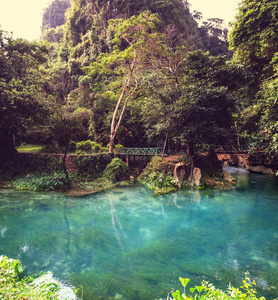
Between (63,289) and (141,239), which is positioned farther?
(141,239)

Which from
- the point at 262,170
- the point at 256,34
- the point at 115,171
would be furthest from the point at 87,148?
the point at 262,170

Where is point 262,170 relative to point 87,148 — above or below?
below

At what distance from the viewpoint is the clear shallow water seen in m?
4.67

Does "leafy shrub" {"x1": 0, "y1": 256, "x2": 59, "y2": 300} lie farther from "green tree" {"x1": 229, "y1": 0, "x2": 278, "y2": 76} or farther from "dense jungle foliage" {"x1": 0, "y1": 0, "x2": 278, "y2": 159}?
"green tree" {"x1": 229, "y1": 0, "x2": 278, "y2": 76}

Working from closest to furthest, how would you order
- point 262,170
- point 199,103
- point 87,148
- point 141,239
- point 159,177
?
point 141,239
point 199,103
point 159,177
point 87,148
point 262,170

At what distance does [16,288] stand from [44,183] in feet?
29.5

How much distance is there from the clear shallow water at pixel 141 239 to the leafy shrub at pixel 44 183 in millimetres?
913

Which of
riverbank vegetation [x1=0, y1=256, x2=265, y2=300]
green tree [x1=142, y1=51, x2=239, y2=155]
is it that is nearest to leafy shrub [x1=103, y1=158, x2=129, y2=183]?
green tree [x1=142, y1=51, x2=239, y2=155]

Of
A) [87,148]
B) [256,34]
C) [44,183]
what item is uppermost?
[256,34]

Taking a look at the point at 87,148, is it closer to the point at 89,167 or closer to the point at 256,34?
the point at 89,167

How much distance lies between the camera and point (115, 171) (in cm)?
1303

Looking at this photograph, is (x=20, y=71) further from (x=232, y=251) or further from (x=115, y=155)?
(x=232, y=251)

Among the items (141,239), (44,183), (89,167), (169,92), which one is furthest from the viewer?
(89,167)

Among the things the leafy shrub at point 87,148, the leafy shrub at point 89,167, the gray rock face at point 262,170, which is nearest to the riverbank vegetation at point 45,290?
the leafy shrub at point 89,167
